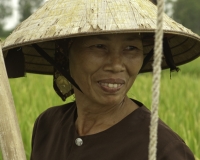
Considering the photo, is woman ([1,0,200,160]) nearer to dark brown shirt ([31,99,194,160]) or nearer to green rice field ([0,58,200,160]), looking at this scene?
dark brown shirt ([31,99,194,160])

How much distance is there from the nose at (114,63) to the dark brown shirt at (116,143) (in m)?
0.18

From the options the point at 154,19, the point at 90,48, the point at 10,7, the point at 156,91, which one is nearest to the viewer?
the point at 156,91

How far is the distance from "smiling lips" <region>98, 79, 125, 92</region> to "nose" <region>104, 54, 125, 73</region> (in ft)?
0.12

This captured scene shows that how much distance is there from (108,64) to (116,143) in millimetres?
239

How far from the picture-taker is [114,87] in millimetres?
1223

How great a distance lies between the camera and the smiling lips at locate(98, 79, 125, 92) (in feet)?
3.97

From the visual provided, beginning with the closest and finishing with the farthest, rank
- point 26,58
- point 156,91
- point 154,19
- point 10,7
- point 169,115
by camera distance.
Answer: point 156,91
point 154,19
point 26,58
point 169,115
point 10,7

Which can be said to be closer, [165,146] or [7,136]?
[7,136]

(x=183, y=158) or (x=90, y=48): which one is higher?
(x=90, y=48)

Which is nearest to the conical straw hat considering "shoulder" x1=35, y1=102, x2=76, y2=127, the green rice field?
"shoulder" x1=35, y1=102, x2=76, y2=127

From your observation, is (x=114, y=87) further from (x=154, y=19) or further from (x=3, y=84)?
(x=3, y=84)

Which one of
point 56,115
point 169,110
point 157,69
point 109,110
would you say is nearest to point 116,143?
point 109,110

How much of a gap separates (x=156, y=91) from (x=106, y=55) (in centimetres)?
49

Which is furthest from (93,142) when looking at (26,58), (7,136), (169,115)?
(169,115)
